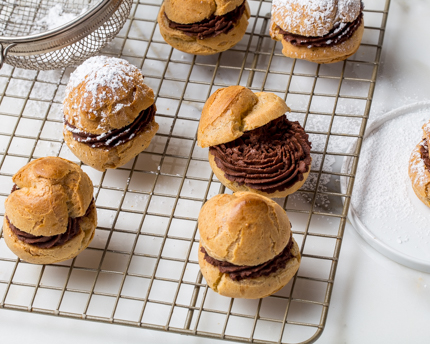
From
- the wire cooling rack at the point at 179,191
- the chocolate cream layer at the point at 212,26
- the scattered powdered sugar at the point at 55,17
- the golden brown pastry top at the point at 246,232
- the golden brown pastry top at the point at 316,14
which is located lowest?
the wire cooling rack at the point at 179,191

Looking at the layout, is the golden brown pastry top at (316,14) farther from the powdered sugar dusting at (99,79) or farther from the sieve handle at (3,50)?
the sieve handle at (3,50)

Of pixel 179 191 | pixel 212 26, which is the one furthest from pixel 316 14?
pixel 179 191

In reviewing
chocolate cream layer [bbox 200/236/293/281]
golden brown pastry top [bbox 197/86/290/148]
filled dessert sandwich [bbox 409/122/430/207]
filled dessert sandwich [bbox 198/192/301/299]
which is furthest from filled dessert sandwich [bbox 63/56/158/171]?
filled dessert sandwich [bbox 409/122/430/207]

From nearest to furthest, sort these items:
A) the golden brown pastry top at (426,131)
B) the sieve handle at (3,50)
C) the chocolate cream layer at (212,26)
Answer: the golden brown pastry top at (426,131)
the sieve handle at (3,50)
the chocolate cream layer at (212,26)

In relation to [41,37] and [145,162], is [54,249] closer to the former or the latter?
[145,162]

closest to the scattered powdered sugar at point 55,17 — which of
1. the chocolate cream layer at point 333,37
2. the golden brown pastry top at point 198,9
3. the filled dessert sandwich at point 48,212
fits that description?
the golden brown pastry top at point 198,9

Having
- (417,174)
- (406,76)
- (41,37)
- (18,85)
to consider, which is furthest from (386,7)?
(18,85)

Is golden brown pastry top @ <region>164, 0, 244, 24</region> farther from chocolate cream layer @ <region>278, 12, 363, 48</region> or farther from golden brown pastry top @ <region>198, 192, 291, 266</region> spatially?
golden brown pastry top @ <region>198, 192, 291, 266</region>
